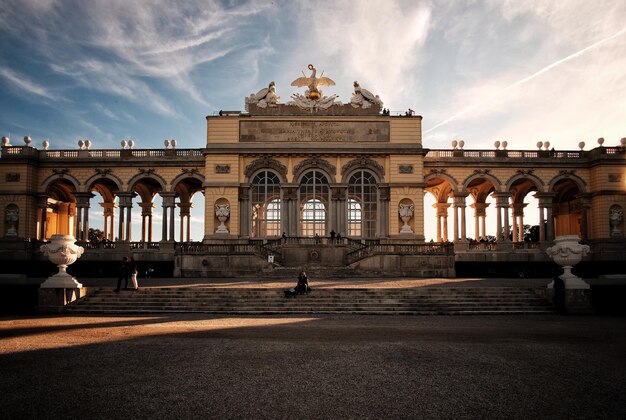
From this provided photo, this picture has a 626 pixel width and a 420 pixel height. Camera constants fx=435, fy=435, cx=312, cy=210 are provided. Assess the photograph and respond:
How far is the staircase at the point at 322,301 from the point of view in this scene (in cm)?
1577

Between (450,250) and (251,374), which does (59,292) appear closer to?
(251,374)

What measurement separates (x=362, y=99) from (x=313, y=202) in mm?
9243

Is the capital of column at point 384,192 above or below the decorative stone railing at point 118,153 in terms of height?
below

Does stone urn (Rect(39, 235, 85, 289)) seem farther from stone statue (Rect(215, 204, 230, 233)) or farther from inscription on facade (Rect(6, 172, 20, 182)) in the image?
inscription on facade (Rect(6, 172, 20, 182))

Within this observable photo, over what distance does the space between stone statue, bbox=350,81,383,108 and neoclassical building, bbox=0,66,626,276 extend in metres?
0.09

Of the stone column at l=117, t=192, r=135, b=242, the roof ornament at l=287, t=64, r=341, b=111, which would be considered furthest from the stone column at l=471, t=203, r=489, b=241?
the stone column at l=117, t=192, r=135, b=242

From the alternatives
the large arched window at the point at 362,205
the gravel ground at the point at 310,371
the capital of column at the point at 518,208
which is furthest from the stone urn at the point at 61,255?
the capital of column at the point at 518,208

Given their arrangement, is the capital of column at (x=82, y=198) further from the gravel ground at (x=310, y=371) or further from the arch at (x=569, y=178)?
the arch at (x=569, y=178)

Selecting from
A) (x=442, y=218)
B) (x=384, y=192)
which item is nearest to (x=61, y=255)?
(x=384, y=192)

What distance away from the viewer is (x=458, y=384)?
6996mm

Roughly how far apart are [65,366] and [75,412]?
102 inches

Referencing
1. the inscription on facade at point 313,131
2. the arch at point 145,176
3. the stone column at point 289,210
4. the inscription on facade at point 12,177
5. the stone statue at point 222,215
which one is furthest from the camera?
the arch at point 145,176

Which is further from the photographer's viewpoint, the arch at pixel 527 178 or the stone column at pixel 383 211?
the arch at pixel 527 178

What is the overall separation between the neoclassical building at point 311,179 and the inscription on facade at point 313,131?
0.26 feet
